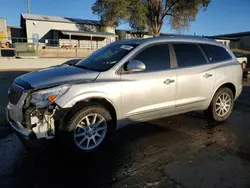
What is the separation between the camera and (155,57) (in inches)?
164

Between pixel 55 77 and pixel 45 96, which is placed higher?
pixel 55 77

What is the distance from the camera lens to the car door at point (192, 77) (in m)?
4.39

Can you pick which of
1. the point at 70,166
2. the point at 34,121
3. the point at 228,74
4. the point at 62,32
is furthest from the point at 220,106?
the point at 62,32

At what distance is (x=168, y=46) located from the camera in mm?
4367

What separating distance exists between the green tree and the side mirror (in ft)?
96.8

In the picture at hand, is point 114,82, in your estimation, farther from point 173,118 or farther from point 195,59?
point 173,118

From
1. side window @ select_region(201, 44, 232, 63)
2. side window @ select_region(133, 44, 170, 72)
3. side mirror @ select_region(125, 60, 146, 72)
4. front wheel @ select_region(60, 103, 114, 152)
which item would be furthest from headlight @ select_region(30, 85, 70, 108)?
side window @ select_region(201, 44, 232, 63)

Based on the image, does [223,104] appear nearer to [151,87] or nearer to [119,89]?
[151,87]

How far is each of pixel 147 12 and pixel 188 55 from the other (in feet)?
99.8

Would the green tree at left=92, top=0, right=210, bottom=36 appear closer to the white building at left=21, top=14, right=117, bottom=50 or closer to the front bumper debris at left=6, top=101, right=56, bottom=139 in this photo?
the white building at left=21, top=14, right=117, bottom=50

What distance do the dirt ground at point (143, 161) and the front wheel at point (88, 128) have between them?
0.61 ft

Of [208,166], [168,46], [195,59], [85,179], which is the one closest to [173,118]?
[195,59]

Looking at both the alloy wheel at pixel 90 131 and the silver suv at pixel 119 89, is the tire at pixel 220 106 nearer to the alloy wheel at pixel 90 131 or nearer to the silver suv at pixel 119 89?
the silver suv at pixel 119 89

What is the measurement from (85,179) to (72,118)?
0.88 m
